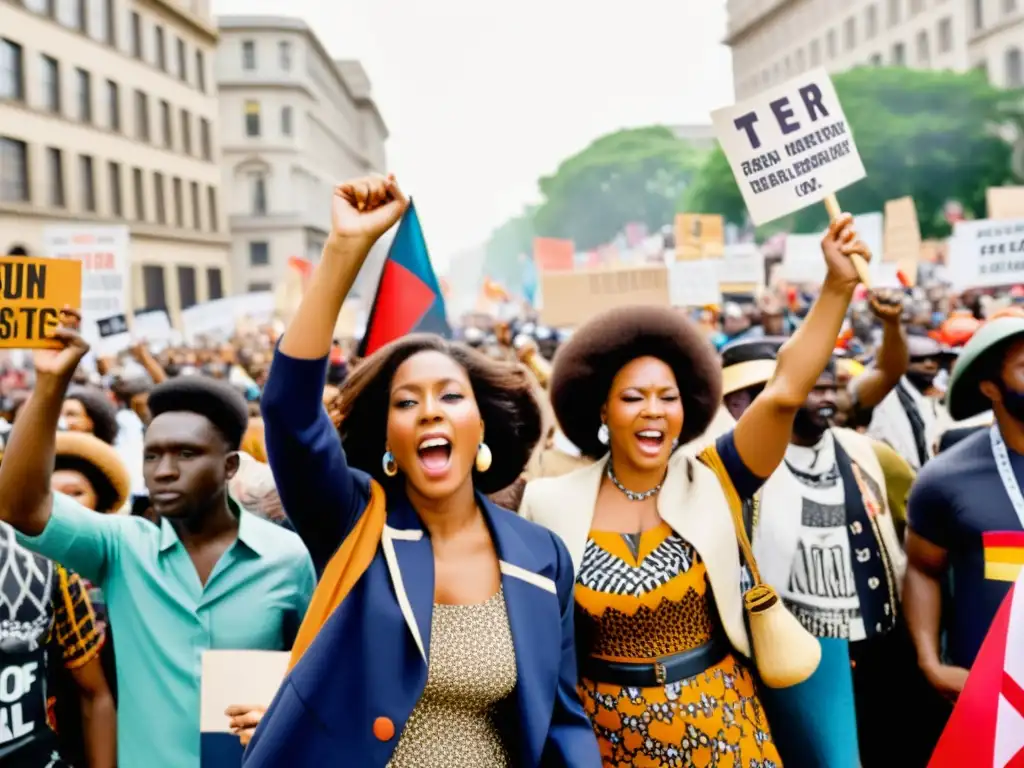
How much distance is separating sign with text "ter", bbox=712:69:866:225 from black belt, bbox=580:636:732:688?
70.4 inches

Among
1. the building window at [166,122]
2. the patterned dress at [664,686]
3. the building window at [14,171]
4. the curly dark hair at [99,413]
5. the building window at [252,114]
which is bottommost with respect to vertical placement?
the patterned dress at [664,686]

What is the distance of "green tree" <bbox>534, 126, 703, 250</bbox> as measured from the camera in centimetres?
9756

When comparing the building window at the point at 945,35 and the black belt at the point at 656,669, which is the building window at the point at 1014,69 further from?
the black belt at the point at 656,669

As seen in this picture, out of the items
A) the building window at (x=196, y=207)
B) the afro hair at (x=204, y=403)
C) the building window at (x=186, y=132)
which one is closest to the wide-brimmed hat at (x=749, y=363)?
the afro hair at (x=204, y=403)

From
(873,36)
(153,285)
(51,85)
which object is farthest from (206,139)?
(873,36)

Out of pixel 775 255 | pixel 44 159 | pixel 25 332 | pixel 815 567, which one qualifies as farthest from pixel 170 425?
pixel 44 159

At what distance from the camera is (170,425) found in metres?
3.47

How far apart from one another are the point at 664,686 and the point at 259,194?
233 feet

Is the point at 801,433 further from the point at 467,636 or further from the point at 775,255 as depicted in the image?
the point at 775,255

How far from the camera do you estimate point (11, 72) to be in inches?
1373

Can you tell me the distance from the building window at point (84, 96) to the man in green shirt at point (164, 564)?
39837 mm

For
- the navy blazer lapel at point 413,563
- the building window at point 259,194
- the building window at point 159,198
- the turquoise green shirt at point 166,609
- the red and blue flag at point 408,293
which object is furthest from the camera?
the building window at point 259,194

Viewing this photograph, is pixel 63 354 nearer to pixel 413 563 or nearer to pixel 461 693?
pixel 413 563

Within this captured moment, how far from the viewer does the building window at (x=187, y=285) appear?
48.5m
